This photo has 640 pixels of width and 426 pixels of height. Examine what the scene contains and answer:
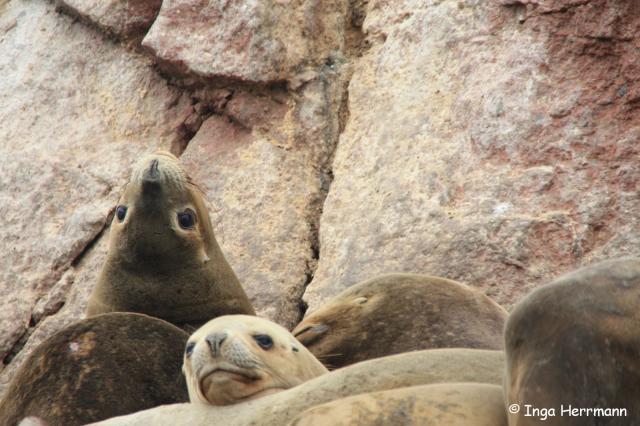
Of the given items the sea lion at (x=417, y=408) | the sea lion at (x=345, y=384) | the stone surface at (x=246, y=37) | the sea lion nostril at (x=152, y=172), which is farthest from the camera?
the stone surface at (x=246, y=37)

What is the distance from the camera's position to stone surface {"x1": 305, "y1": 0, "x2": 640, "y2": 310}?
6.79 metres

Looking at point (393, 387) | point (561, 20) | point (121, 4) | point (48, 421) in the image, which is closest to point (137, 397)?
point (48, 421)

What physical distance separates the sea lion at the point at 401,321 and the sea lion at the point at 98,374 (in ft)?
2.38

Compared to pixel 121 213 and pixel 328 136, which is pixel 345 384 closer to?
pixel 121 213

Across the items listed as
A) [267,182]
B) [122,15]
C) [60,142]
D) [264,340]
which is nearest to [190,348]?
[264,340]

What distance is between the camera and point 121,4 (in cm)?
885

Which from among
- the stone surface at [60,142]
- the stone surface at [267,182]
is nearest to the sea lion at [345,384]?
the stone surface at [267,182]

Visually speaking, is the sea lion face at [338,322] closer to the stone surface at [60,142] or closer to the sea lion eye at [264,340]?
the sea lion eye at [264,340]

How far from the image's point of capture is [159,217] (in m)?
6.70

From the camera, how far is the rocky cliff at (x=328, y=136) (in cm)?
693

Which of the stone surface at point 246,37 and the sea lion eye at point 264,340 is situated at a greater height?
the stone surface at point 246,37

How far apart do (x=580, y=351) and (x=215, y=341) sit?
5.04ft

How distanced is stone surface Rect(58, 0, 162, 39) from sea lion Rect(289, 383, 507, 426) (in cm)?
523

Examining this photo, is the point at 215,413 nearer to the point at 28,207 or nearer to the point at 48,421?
the point at 48,421
